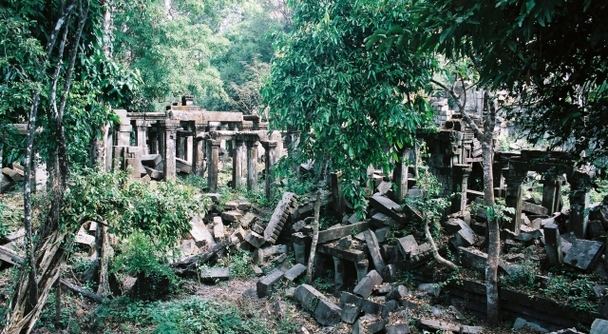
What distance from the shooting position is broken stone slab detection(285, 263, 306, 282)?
870 cm

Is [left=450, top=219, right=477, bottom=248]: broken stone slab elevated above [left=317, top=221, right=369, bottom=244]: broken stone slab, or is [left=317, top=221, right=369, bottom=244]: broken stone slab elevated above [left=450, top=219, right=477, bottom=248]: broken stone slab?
[left=450, top=219, right=477, bottom=248]: broken stone slab

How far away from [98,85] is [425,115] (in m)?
5.14

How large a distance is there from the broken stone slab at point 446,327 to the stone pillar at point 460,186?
248cm

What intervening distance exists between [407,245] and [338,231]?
150 cm

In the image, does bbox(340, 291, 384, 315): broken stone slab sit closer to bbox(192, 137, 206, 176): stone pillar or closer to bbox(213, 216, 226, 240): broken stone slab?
bbox(213, 216, 226, 240): broken stone slab

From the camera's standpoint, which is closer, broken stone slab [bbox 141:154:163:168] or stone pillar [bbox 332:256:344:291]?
stone pillar [bbox 332:256:344:291]

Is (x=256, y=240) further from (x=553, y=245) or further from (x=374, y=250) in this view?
(x=553, y=245)

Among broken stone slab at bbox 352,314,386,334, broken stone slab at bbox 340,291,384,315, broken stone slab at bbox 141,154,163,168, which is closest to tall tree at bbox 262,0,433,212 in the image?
broken stone slab at bbox 340,291,384,315

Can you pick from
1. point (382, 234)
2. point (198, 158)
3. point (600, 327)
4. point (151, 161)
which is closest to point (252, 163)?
point (198, 158)

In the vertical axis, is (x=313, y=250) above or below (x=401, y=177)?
below

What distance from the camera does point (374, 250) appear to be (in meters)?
8.23

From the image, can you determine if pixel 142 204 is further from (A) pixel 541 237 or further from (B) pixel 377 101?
(A) pixel 541 237

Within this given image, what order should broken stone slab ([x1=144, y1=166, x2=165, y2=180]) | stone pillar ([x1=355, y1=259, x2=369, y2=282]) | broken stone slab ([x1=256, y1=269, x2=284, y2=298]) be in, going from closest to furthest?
stone pillar ([x1=355, y1=259, x2=369, y2=282]), broken stone slab ([x1=256, y1=269, x2=284, y2=298]), broken stone slab ([x1=144, y1=166, x2=165, y2=180])

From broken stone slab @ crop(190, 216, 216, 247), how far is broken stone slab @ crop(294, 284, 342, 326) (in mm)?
3287
